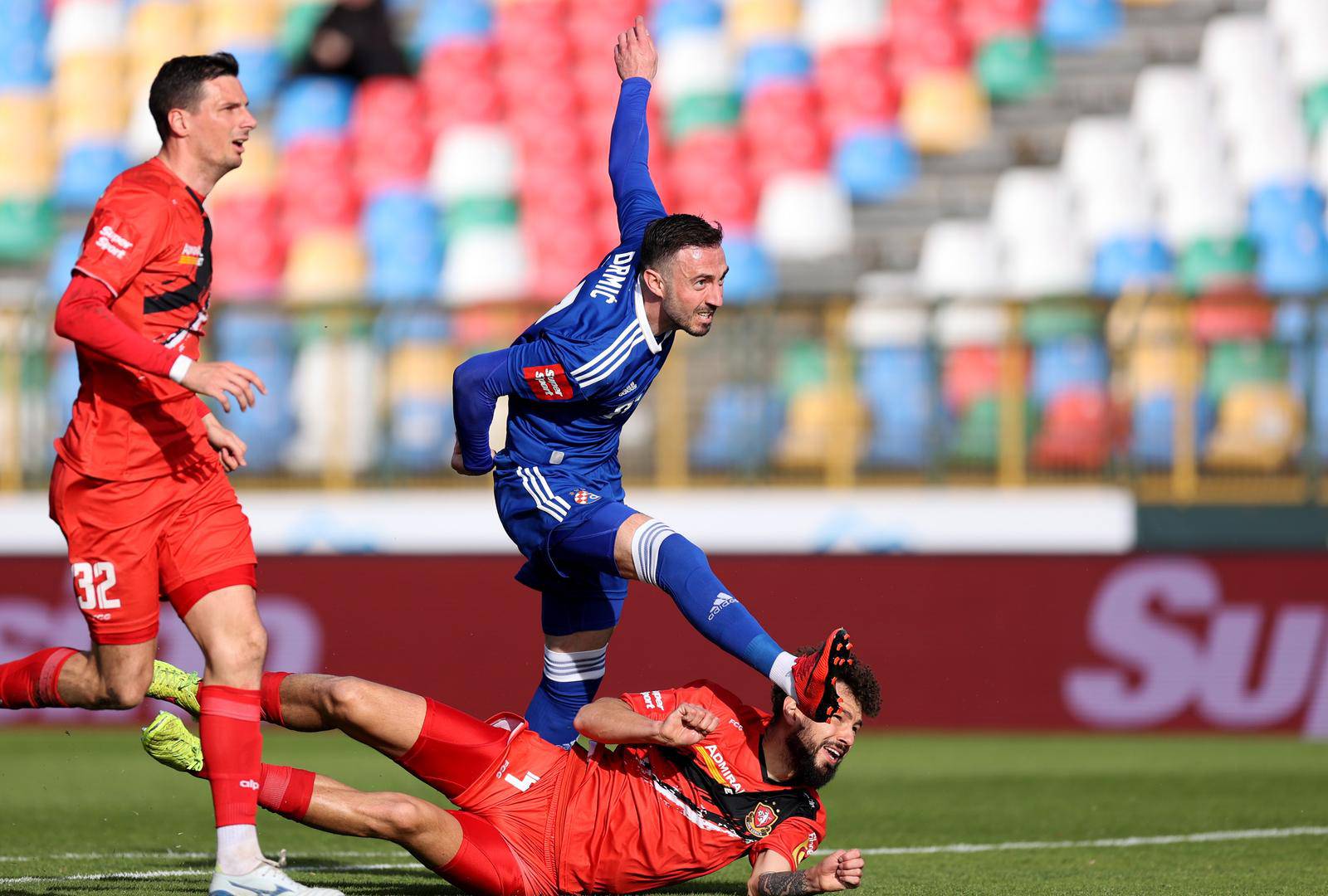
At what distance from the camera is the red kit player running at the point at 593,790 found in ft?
16.0

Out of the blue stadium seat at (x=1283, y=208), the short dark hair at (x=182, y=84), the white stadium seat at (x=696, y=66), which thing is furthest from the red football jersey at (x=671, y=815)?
the white stadium seat at (x=696, y=66)

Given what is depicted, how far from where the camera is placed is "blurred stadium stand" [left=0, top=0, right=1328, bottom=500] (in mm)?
11289

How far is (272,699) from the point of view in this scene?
207 inches

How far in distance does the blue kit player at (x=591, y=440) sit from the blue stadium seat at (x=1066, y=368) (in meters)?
5.60

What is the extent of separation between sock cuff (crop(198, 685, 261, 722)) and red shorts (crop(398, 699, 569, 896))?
449mm

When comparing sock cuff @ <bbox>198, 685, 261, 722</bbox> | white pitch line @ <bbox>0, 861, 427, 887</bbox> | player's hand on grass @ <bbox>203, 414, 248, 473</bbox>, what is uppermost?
player's hand on grass @ <bbox>203, 414, 248, 473</bbox>

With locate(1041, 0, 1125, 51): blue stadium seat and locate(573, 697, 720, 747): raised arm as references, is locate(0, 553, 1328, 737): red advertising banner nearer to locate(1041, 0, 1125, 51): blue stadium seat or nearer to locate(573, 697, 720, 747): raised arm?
locate(573, 697, 720, 747): raised arm

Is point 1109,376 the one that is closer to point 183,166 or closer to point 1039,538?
point 1039,538

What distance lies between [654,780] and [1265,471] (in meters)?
7.20

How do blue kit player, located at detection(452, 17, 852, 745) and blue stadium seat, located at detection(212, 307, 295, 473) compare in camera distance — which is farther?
blue stadium seat, located at detection(212, 307, 295, 473)

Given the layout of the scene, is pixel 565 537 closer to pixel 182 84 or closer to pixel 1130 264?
pixel 182 84

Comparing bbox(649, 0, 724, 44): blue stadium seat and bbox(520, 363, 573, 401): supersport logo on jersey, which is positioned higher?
bbox(649, 0, 724, 44): blue stadium seat

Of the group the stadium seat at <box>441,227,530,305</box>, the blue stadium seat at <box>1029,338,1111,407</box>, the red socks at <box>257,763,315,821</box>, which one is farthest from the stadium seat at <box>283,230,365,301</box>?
the red socks at <box>257,763,315,821</box>

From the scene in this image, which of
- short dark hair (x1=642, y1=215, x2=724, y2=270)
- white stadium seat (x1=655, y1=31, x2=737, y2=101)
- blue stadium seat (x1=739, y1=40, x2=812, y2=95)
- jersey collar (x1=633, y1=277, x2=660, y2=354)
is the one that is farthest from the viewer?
white stadium seat (x1=655, y1=31, x2=737, y2=101)
